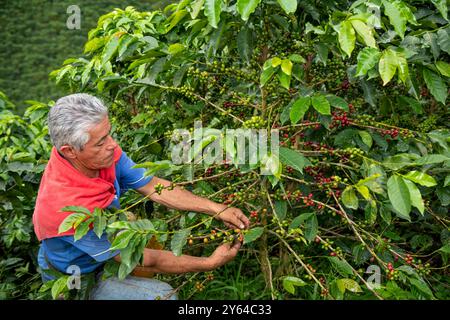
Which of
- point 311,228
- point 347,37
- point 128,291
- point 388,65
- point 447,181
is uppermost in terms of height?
point 347,37

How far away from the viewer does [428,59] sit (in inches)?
76.7

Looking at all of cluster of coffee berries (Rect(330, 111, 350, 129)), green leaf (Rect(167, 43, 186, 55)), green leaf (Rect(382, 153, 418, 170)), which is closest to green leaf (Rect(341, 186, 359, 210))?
green leaf (Rect(382, 153, 418, 170))

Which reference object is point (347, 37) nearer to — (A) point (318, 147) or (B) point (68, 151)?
(A) point (318, 147)

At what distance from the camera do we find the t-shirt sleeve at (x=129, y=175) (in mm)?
2242

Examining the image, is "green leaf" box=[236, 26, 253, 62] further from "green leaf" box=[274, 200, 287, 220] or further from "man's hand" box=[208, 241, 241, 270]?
"man's hand" box=[208, 241, 241, 270]

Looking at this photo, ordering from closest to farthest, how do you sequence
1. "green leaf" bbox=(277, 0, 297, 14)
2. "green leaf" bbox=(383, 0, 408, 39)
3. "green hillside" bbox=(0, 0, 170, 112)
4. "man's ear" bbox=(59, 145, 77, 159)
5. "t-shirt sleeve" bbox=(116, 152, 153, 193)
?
"green leaf" bbox=(277, 0, 297, 14) → "green leaf" bbox=(383, 0, 408, 39) → "man's ear" bbox=(59, 145, 77, 159) → "t-shirt sleeve" bbox=(116, 152, 153, 193) → "green hillside" bbox=(0, 0, 170, 112)

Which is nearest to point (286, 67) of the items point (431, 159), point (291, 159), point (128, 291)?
point (291, 159)

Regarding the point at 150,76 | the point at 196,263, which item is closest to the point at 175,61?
the point at 150,76

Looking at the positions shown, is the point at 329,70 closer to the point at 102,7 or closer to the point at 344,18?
the point at 344,18

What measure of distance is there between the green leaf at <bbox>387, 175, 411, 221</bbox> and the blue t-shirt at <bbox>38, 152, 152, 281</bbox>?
2.39 ft

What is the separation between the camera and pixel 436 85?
6.20 ft

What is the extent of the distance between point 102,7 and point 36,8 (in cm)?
76

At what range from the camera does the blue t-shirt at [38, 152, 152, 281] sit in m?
1.92

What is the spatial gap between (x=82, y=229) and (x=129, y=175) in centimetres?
52
